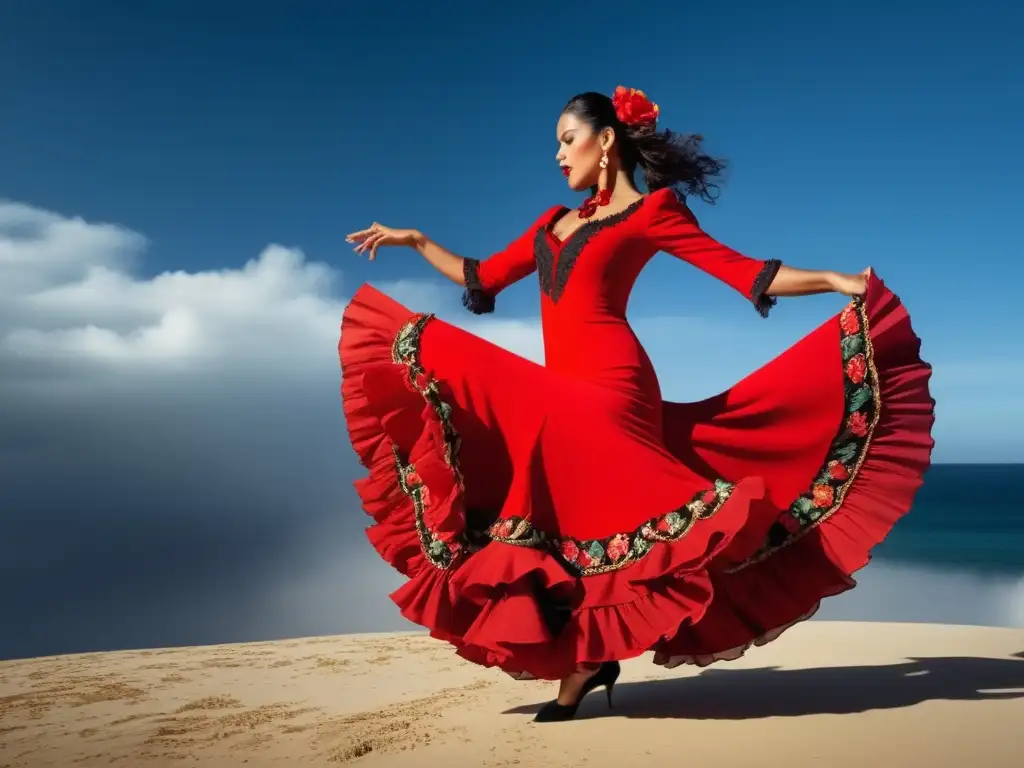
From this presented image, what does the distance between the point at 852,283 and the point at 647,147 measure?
1.04 meters

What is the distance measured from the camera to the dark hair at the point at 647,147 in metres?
3.75

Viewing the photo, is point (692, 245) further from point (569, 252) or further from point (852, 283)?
point (852, 283)

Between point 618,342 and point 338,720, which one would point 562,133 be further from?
point 338,720

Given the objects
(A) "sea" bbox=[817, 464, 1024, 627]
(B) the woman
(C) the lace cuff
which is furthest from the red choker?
(A) "sea" bbox=[817, 464, 1024, 627]

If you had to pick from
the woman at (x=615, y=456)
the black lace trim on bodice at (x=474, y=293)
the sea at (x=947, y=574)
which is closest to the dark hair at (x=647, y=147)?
the woman at (x=615, y=456)

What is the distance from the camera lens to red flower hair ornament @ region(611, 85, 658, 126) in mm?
3756

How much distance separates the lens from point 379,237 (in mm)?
4113

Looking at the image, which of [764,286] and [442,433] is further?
[764,286]

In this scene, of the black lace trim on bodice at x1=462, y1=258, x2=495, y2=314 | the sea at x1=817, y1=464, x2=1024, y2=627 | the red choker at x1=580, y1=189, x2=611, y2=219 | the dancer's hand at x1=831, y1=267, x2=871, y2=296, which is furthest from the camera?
the sea at x1=817, y1=464, x2=1024, y2=627

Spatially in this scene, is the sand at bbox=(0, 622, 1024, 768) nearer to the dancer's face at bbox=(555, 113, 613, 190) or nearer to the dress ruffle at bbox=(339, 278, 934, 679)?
the dress ruffle at bbox=(339, 278, 934, 679)

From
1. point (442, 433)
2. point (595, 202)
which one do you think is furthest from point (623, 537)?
point (595, 202)

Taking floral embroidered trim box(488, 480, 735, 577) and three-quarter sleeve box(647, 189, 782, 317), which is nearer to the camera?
floral embroidered trim box(488, 480, 735, 577)

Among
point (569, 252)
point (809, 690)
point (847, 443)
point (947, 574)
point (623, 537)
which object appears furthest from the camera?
point (947, 574)

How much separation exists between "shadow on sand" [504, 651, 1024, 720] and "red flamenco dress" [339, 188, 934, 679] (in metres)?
0.47
